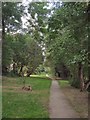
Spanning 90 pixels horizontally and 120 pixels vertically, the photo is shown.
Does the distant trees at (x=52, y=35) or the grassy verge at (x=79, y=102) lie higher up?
the distant trees at (x=52, y=35)

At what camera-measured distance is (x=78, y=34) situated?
12.7m

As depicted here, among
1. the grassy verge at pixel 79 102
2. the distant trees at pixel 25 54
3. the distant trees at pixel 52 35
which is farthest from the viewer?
the distant trees at pixel 25 54

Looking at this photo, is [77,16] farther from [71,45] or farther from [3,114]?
[3,114]

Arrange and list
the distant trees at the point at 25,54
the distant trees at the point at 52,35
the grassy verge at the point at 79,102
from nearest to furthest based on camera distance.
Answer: the grassy verge at the point at 79,102
the distant trees at the point at 52,35
the distant trees at the point at 25,54

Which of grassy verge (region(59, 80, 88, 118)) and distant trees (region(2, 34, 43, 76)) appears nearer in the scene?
grassy verge (region(59, 80, 88, 118))

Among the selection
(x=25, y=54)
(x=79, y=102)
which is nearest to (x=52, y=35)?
(x=79, y=102)

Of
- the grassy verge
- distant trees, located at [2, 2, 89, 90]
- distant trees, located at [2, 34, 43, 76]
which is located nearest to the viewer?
the grassy verge

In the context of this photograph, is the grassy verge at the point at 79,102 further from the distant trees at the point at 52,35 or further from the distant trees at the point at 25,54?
the distant trees at the point at 25,54

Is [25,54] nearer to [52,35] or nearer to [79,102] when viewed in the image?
[52,35]

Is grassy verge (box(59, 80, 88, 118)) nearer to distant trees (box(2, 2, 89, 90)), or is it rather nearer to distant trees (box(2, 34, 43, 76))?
distant trees (box(2, 2, 89, 90))

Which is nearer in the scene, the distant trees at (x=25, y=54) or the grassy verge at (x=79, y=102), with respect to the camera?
the grassy verge at (x=79, y=102)

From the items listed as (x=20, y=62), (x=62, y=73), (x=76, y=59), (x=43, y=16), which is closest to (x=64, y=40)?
(x=76, y=59)

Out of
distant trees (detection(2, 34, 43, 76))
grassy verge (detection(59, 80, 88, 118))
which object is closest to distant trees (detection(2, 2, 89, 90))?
distant trees (detection(2, 34, 43, 76))

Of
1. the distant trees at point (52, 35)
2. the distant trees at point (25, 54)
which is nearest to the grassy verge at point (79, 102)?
the distant trees at point (52, 35)
